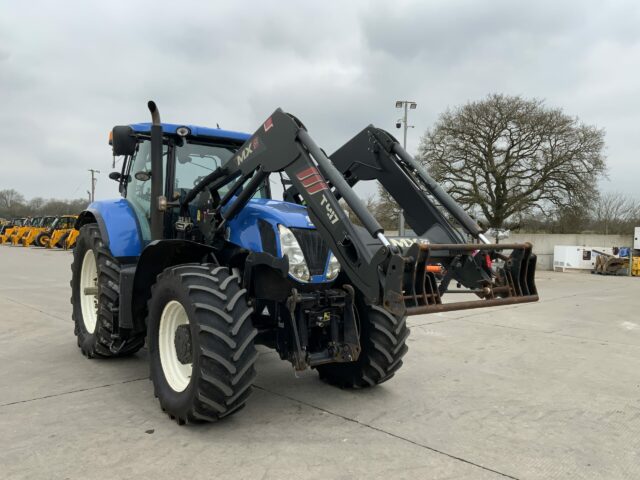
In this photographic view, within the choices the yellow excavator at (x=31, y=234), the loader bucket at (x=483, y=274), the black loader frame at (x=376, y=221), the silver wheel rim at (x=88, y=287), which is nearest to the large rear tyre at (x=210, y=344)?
the black loader frame at (x=376, y=221)

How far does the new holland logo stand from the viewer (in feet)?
11.4

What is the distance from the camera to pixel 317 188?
3.51 m

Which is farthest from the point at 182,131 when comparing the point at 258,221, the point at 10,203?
the point at 10,203

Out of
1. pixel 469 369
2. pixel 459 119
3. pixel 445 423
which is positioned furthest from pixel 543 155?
pixel 445 423

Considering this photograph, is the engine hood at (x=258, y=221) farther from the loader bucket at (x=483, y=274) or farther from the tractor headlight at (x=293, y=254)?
the loader bucket at (x=483, y=274)

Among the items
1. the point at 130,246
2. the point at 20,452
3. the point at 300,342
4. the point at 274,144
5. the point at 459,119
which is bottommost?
the point at 20,452

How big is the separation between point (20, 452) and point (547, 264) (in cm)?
2647

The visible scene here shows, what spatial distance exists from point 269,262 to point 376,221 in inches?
35.2

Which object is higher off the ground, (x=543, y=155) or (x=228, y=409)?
(x=543, y=155)

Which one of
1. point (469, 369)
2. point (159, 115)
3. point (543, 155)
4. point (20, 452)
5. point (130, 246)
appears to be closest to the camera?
point (20, 452)

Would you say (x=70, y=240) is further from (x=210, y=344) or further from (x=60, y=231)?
(x=210, y=344)

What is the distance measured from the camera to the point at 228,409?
352 cm

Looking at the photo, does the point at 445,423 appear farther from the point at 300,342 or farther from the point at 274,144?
the point at 274,144

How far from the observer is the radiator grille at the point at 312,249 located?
3.93m
